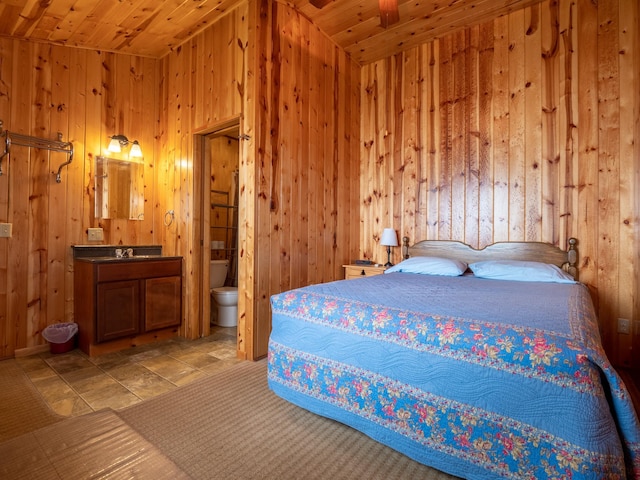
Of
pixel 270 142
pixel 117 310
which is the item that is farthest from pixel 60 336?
pixel 270 142

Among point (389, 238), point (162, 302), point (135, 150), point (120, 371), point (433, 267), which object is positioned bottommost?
point (120, 371)

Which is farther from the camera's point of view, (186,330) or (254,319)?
(186,330)

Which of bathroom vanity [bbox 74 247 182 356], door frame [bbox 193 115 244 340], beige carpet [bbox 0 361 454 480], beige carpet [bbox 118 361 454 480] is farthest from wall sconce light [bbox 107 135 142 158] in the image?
beige carpet [bbox 118 361 454 480]

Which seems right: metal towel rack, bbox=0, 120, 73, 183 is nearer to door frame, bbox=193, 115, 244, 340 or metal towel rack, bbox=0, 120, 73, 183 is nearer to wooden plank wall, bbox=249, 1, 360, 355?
door frame, bbox=193, 115, 244, 340

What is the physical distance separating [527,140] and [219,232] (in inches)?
155

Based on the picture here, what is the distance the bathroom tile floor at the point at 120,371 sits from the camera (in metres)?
2.03

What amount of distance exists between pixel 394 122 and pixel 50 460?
153 inches

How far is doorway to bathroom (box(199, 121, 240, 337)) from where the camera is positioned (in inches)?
133

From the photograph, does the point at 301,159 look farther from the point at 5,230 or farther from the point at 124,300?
the point at 5,230

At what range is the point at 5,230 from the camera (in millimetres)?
2662

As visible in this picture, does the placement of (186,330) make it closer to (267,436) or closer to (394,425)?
(267,436)

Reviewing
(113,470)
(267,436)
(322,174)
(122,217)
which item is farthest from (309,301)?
(122,217)

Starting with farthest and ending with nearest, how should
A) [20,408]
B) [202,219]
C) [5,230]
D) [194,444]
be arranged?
[202,219]
[5,230]
[20,408]
[194,444]

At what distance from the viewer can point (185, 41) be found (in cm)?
336
